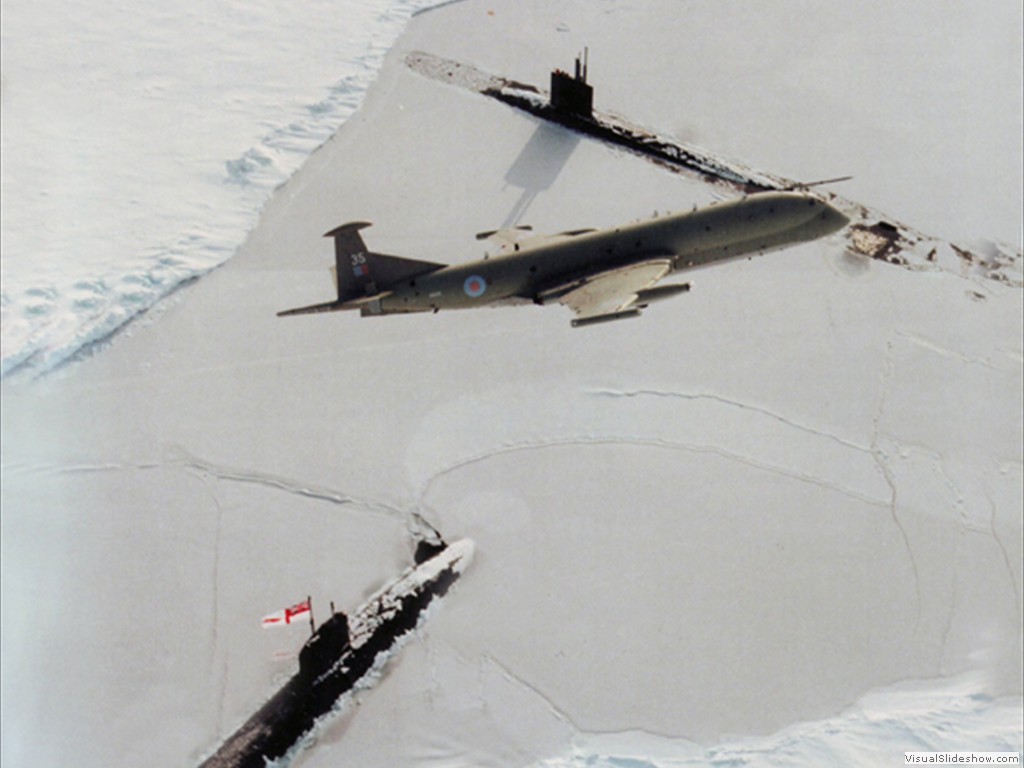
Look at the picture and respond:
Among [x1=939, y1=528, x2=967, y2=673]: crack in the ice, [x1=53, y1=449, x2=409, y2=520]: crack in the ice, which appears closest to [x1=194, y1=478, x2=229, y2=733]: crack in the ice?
[x1=53, y1=449, x2=409, y2=520]: crack in the ice

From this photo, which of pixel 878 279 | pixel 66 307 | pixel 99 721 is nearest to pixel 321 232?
pixel 66 307

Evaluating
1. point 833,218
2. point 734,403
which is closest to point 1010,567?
point 734,403

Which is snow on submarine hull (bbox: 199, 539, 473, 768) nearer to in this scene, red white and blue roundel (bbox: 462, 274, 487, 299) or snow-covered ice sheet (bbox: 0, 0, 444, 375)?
red white and blue roundel (bbox: 462, 274, 487, 299)

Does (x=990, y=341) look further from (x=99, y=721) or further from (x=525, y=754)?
(x=99, y=721)

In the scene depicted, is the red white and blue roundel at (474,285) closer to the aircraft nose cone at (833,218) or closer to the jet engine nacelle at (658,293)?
the jet engine nacelle at (658,293)

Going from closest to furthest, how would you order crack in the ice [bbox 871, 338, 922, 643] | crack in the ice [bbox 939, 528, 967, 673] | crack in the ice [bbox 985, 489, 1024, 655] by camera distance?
crack in the ice [bbox 939, 528, 967, 673]
crack in the ice [bbox 985, 489, 1024, 655]
crack in the ice [bbox 871, 338, 922, 643]

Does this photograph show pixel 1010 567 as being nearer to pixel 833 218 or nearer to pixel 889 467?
pixel 889 467

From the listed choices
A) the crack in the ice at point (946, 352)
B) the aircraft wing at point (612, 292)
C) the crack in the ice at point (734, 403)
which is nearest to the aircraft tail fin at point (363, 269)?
the aircraft wing at point (612, 292)
